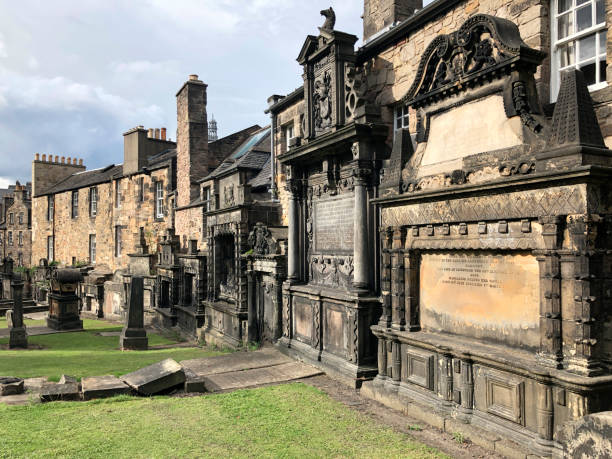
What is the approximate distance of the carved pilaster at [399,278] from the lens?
685cm

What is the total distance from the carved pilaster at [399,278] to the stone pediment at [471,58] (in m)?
2.00

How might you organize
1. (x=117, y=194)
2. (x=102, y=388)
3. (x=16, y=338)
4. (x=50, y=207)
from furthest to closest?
(x=50, y=207) < (x=117, y=194) < (x=16, y=338) < (x=102, y=388)

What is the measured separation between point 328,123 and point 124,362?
268 inches

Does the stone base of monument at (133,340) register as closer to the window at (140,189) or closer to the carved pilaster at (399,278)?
the carved pilaster at (399,278)

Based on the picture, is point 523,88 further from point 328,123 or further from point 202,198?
point 202,198

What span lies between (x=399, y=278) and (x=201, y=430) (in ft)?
11.2

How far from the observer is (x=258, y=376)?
28.0 feet

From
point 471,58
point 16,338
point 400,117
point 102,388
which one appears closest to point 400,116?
point 400,117

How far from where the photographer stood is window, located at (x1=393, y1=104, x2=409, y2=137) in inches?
335

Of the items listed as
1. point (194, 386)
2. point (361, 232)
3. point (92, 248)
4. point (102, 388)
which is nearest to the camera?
point (102, 388)

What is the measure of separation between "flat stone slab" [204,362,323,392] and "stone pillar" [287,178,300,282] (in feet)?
6.51

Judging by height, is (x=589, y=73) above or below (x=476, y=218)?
above

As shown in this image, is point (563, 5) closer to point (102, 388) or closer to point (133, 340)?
point (102, 388)

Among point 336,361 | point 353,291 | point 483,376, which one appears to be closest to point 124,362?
point 336,361
